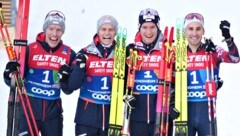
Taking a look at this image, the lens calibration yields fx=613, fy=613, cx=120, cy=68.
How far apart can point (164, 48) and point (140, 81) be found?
358 millimetres

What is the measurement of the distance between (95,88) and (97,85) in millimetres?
32

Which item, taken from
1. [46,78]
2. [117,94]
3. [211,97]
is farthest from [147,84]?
[46,78]

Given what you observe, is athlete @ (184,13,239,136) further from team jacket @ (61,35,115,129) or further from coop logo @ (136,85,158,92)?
team jacket @ (61,35,115,129)

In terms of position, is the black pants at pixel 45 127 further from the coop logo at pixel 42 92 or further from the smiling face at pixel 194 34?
the smiling face at pixel 194 34

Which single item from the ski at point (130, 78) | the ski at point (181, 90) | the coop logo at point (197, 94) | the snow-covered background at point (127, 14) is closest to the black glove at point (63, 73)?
the ski at point (130, 78)

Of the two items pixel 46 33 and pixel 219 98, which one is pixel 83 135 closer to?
pixel 46 33

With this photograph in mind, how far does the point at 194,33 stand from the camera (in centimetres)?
533

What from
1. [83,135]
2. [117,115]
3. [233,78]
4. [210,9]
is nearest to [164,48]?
[117,115]

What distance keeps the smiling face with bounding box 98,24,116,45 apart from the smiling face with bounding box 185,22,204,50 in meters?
0.66

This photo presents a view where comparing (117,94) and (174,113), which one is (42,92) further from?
(174,113)

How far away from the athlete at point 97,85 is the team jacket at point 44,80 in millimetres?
198

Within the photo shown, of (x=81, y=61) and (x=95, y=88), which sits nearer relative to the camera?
(x=81, y=61)

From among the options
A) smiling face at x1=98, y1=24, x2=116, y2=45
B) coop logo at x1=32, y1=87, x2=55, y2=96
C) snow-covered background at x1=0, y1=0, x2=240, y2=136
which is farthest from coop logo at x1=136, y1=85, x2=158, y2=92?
snow-covered background at x1=0, y1=0, x2=240, y2=136

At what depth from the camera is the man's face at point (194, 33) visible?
533 cm
